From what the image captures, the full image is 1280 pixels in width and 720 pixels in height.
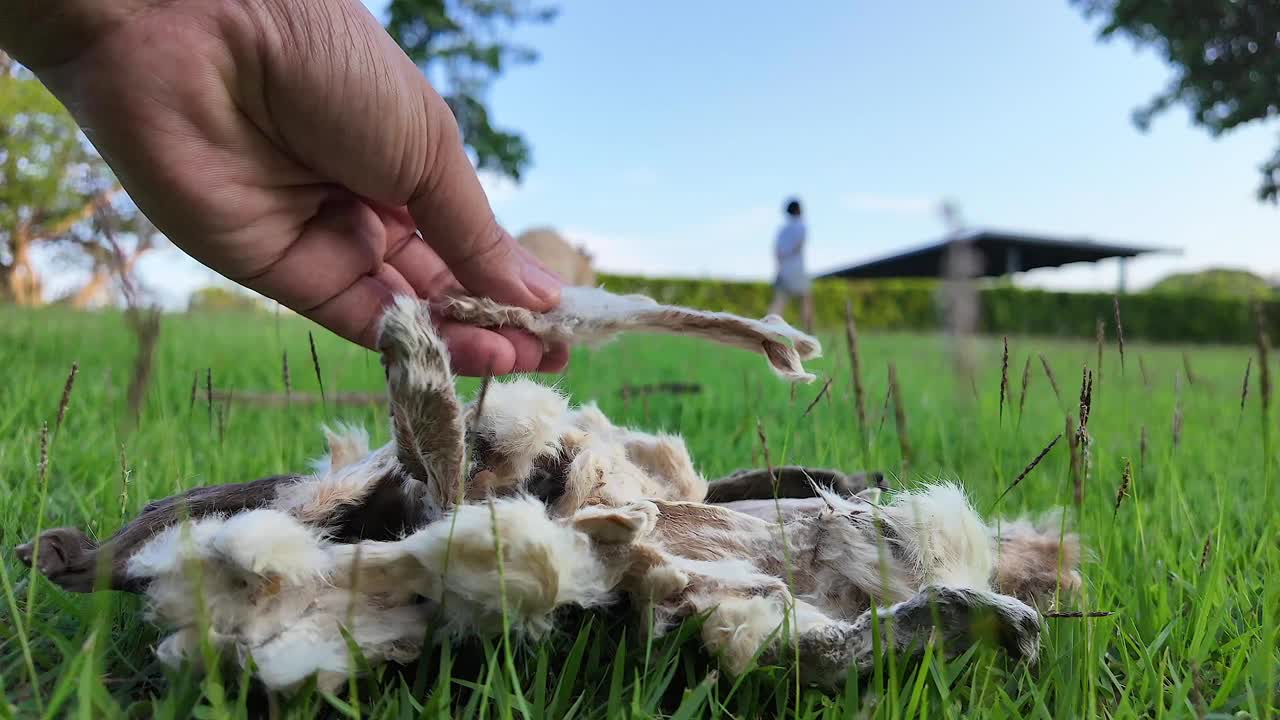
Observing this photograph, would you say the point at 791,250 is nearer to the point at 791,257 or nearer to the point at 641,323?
the point at 791,257

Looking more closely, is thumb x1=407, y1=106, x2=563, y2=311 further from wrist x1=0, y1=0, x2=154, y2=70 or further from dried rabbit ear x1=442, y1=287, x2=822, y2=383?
wrist x1=0, y1=0, x2=154, y2=70

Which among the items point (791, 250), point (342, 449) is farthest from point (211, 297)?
point (791, 250)

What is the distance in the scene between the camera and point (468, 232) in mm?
1689

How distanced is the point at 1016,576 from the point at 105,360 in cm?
521

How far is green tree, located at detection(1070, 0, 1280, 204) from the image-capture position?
1781 centimetres

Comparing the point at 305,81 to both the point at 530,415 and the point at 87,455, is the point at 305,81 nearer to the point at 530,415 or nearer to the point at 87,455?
the point at 530,415

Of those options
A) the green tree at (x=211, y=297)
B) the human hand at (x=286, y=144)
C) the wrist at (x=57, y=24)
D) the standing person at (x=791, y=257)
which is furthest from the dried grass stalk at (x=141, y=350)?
the standing person at (x=791, y=257)

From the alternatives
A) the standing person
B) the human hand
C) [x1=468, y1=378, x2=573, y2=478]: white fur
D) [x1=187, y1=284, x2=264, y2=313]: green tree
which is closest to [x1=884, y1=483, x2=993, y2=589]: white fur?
[x1=468, y1=378, x2=573, y2=478]: white fur

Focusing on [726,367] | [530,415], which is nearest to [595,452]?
[530,415]

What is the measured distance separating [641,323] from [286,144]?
0.88 metres

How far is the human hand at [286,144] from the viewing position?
1366mm

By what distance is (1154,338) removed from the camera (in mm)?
26469

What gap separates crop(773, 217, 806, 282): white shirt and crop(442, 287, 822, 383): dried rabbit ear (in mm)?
13050

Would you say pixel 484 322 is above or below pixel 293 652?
above
